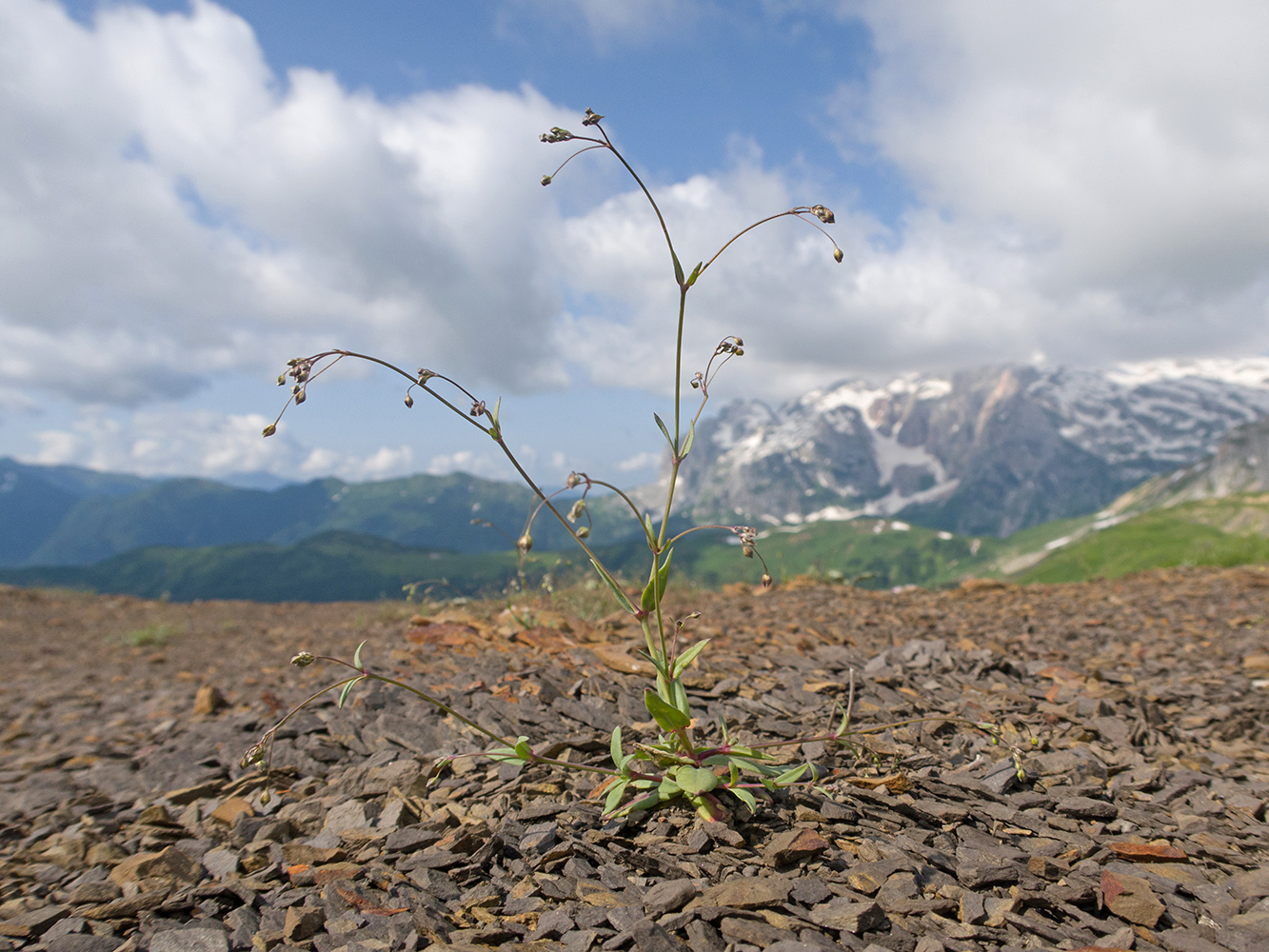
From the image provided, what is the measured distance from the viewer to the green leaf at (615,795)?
385cm

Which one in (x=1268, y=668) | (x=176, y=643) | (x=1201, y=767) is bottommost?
(x=176, y=643)

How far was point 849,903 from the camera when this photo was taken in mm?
3213

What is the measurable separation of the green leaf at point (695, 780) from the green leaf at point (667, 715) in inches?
9.4

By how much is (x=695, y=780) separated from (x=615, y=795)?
0.48m

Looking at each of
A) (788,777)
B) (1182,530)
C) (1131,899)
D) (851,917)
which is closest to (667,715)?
(788,777)

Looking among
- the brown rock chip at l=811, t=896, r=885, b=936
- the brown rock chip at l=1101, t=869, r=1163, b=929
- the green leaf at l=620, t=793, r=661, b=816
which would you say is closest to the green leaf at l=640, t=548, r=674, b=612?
the green leaf at l=620, t=793, r=661, b=816

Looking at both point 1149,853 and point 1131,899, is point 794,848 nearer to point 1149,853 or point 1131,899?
point 1131,899

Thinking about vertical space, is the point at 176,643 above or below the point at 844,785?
below

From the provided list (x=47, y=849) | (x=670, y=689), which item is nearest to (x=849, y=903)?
(x=670, y=689)

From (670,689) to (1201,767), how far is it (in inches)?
181

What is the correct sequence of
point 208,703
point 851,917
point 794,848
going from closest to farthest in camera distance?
point 851,917
point 794,848
point 208,703

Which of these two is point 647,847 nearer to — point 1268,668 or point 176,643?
point 1268,668

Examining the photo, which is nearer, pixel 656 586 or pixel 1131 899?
pixel 1131 899

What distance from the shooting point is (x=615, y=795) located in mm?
3869
